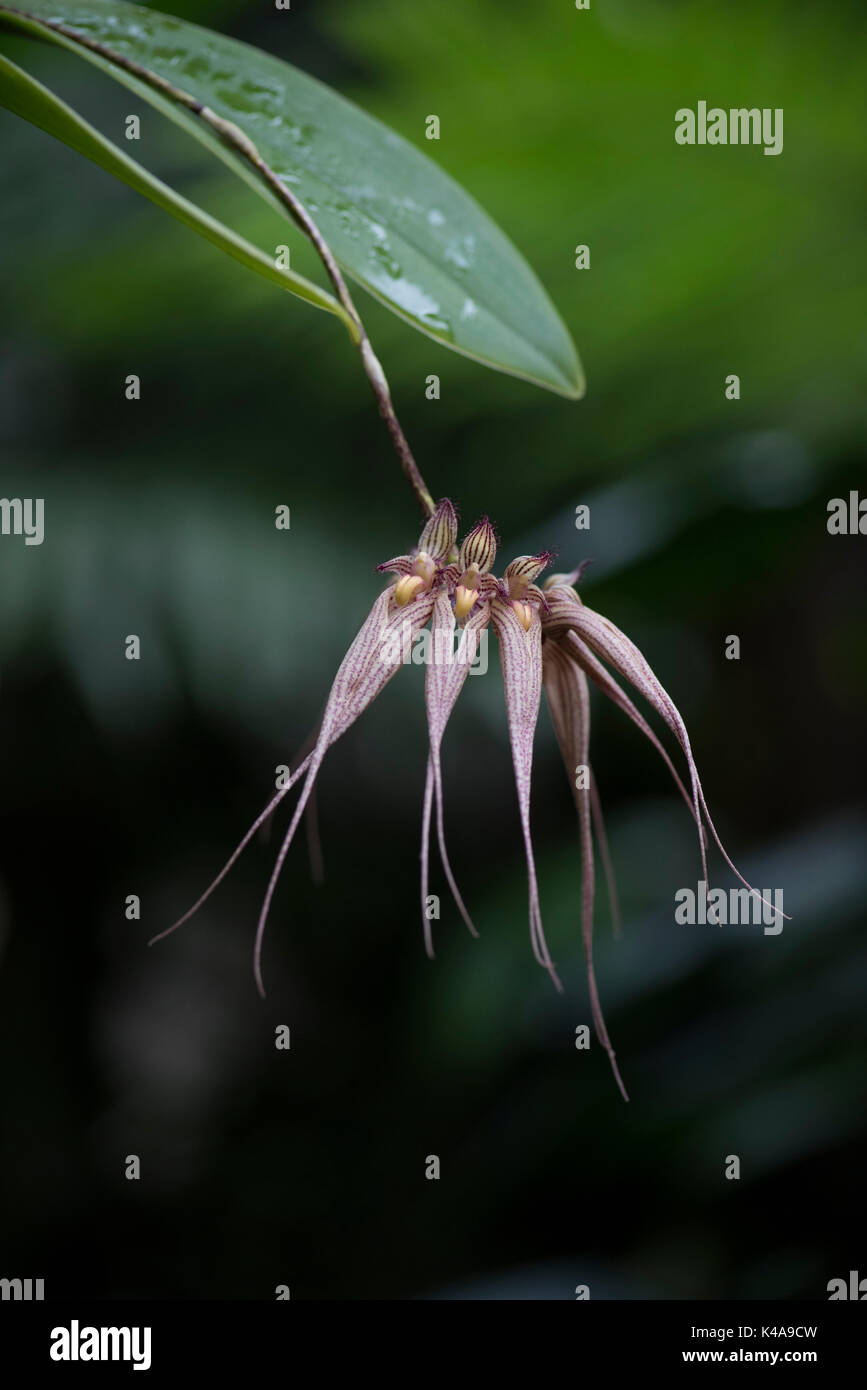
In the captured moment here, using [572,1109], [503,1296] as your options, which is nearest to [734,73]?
[572,1109]

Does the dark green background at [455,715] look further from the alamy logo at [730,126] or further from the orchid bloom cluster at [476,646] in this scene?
the orchid bloom cluster at [476,646]

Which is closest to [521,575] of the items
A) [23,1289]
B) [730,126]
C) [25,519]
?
[730,126]

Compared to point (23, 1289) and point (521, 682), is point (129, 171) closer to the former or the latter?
point (521, 682)

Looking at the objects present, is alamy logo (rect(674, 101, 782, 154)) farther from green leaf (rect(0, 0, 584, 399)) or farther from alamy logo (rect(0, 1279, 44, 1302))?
alamy logo (rect(0, 1279, 44, 1302))

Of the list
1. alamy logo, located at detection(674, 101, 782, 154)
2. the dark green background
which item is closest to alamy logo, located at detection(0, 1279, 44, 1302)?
the dark green background
